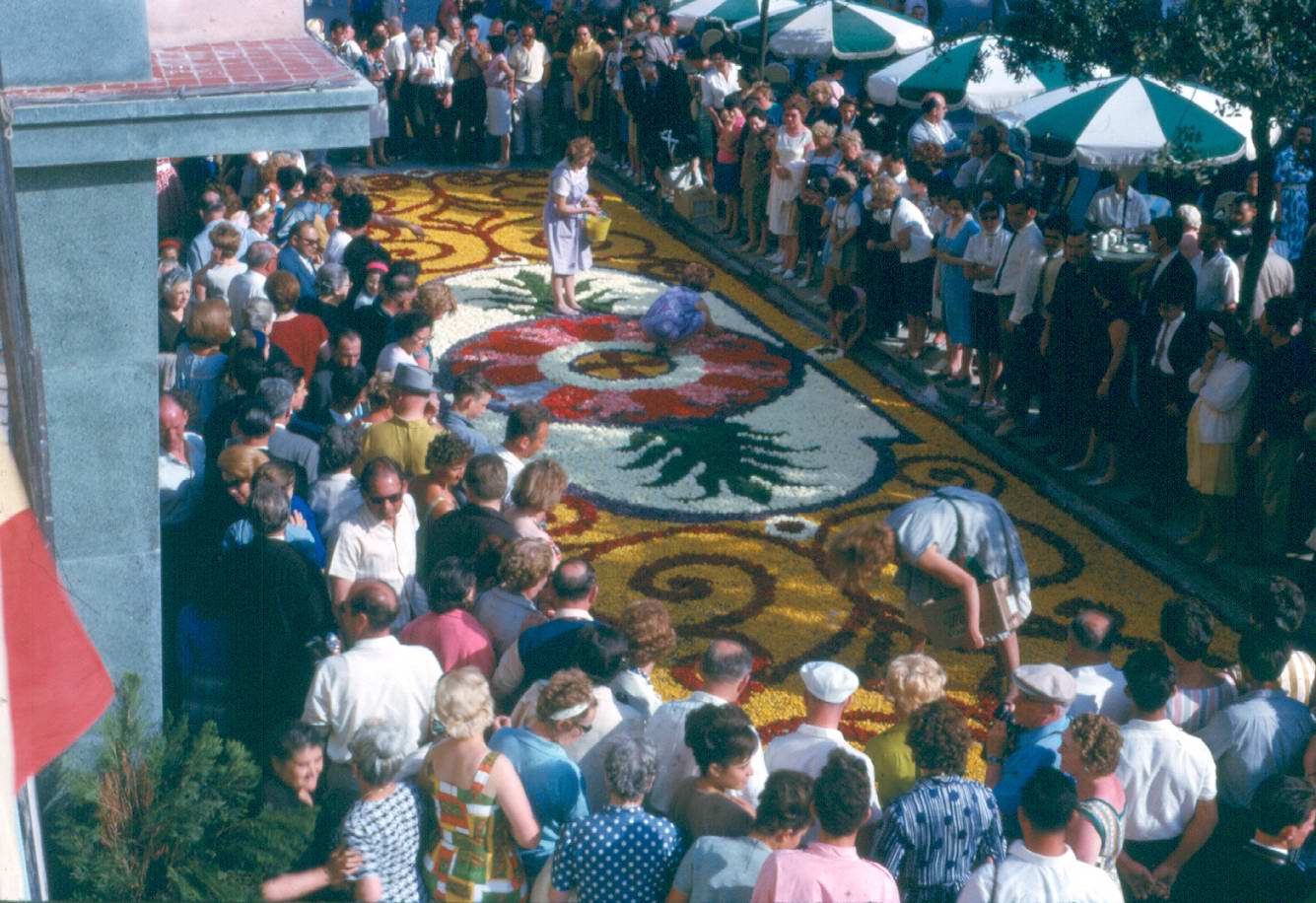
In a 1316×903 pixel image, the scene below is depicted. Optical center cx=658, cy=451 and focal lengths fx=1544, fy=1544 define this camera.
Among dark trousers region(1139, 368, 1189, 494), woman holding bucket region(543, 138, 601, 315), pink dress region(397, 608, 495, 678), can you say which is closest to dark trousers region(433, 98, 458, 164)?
woman holding bucket region(543, 138, 601, 315)

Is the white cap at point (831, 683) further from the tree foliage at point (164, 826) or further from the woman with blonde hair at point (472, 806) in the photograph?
the tree foliage at point (164, 826)

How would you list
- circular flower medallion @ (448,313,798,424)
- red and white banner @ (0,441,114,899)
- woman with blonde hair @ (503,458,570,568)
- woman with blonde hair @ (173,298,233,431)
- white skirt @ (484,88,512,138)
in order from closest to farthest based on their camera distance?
1. red and white banner @ (0,441,114,899)
2. woman with blonde hair @ (503,458,570,568)
3. woman with blonde hair @ (173,298,233,431)
4. circular flower medallion @ (448,313,798,424)
5. white skirt @ (484,88,512,138)

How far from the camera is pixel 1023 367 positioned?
10.6 meters

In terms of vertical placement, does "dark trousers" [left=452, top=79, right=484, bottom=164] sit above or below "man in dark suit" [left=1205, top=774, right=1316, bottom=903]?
below

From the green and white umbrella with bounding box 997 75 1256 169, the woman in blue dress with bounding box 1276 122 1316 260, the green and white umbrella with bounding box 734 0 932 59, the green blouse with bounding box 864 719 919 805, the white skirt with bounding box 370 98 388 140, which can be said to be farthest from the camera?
the green and white umbrella with bounding box 734 0 932 59

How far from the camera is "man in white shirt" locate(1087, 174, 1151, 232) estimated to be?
12.5 m

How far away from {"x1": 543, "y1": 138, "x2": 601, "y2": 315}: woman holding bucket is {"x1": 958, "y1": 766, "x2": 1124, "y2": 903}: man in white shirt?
924 centimetres

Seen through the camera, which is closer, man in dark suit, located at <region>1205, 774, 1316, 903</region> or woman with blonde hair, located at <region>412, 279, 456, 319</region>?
man in dark suit, located at <region>1205, 774, 1316, 903</region>

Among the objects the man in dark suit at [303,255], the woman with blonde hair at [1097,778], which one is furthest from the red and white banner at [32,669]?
the man in dark suit at [303,255]

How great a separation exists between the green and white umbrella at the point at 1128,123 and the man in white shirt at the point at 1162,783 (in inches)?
313

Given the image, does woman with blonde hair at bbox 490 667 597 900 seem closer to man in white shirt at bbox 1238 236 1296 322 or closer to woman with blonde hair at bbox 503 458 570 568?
woman with blonde hair at bbox 503 458 570 568

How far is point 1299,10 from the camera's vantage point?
27.1 feet

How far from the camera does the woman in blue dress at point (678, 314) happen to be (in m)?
12.5

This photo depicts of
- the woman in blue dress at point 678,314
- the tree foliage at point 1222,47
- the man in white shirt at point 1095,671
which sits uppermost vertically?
the tree foliage at point 1222,47
